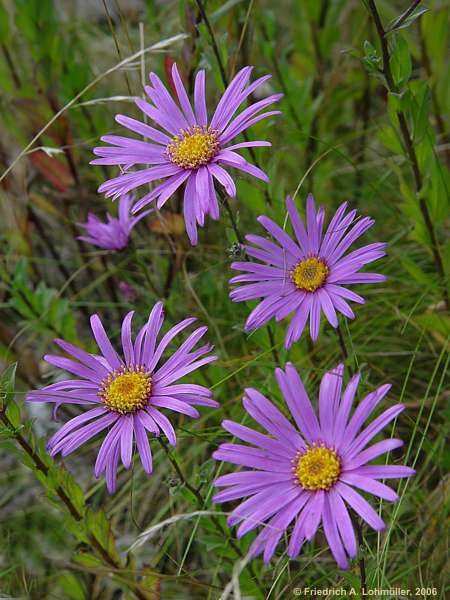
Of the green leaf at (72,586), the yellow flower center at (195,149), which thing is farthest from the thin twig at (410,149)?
the green leaf at (72,586)

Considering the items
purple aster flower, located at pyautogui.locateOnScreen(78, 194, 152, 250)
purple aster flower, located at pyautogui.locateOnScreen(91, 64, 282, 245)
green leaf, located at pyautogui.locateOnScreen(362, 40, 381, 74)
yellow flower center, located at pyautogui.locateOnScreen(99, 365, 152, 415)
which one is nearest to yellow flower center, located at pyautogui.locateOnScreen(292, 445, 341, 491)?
yellow flower center, located at pyautogui.locateOnScreen(99, 365, 152, 415)

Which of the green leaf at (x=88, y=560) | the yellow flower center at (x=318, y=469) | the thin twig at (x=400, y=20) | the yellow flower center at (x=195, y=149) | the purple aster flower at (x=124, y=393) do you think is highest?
the thin twig at (x=400, y=20)

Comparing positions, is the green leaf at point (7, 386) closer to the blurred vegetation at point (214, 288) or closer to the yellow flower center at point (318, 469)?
the blurred vegetation at point (214, 288)

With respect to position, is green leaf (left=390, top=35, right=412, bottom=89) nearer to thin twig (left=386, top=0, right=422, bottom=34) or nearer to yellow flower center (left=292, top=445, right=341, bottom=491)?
thin twig (left=386, top=0, right=422, bottom=34)

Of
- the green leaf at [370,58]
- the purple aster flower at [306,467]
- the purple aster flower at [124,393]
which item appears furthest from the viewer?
the green leaf at [370,58]

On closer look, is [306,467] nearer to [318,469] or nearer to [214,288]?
[318,469]

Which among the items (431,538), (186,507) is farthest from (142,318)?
(431,538)

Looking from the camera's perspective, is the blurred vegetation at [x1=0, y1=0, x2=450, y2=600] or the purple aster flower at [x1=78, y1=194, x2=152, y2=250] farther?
the purple aster flower at [x1=78, y1=194, x2=152, y2=250]

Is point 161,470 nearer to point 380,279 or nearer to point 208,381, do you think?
point 208,381
